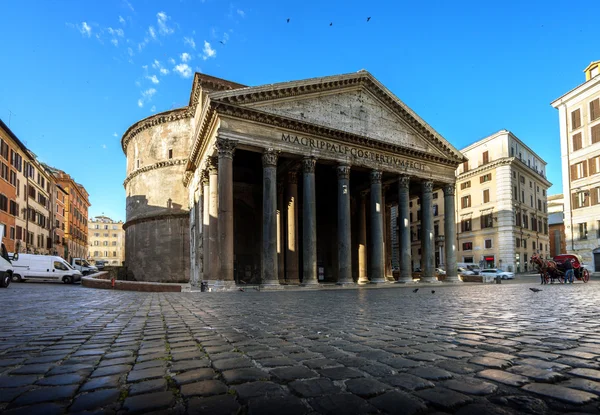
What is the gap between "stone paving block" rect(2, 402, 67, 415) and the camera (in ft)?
7.64

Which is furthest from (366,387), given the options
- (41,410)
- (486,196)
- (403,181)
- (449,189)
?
(486,196)

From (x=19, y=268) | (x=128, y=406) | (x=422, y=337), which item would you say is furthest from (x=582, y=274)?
(x=19, y=268)

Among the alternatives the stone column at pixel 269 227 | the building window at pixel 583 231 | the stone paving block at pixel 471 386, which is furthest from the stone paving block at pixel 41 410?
the building window at pixel 583 231

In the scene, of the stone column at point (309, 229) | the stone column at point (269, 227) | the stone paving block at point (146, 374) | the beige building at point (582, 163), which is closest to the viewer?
the stone paving block at point (146, 374)

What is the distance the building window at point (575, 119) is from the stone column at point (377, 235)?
65.7 ft

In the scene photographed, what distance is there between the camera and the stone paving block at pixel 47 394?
8.38 feet

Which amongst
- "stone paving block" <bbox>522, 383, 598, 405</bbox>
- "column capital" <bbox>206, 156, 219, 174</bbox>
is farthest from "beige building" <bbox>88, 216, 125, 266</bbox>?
"stone paving block" <bbox>522, 383, 598, 405</bbox>

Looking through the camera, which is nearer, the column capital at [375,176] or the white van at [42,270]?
the column capital at [375,176]

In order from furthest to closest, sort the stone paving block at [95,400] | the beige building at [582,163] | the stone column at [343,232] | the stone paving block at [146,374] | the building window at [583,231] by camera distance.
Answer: the building window at [583,231]
the beige building at [582,163]
the stone column at [343,232]
the stone paving block at [146,374]
the stone paving block at [95,400]

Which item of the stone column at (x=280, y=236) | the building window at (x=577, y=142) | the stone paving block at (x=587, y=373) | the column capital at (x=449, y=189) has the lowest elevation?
the stone paving block at (x=587, y=373)

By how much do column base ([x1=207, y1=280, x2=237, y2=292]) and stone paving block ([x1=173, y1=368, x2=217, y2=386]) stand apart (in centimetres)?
1640

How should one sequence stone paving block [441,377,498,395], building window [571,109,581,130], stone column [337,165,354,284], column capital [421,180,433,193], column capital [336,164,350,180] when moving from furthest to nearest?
1. building window [571,109,581,130]
2. column capital [421,180,433,193]
3. column capital [336,164,350,180]
4. stone column [337,165,354,284]
5. stone paving block [441,377,498,395]

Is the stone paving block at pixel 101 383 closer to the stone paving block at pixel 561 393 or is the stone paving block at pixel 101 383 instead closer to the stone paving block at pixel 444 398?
the stone paving block at pixel 444 398

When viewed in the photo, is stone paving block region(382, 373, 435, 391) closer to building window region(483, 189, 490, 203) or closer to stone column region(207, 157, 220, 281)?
stone column region(207, 157, 220, 281)
